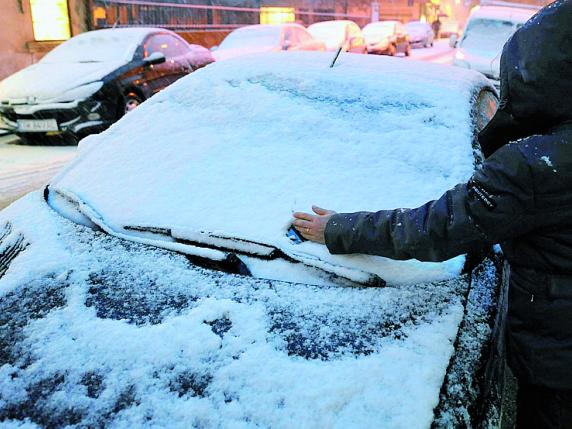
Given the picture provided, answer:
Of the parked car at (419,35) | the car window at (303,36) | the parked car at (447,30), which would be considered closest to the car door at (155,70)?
the car window at (303,36)

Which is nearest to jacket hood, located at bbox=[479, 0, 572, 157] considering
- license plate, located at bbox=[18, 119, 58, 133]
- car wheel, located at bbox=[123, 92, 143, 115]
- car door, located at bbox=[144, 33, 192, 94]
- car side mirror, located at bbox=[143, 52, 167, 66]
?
license plate, located at bbox=[18, 119, 58, 133]

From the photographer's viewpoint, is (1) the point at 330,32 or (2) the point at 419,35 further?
(2) the point at 419,35

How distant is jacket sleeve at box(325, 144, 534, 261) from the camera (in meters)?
1.24

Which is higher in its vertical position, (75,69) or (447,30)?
(75,69)

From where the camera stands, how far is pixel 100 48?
814cm

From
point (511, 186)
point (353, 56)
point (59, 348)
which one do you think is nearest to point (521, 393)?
point (511, 186)

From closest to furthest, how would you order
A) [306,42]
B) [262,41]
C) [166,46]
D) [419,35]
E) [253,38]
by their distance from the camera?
[166,46] < [262,41] < [253,38] < [306,42] < [419,35]

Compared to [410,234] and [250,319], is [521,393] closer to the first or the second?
[410,234]

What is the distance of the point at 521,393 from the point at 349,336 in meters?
0.50

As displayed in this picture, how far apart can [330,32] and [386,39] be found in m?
3.75

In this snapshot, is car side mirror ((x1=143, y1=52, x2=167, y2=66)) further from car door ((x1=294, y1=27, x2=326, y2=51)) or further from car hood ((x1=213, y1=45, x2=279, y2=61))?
car door ((x1=294, y1=27, x2=326, y2=51))

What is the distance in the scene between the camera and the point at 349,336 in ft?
4.62

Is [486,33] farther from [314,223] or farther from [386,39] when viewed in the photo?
[314,223]

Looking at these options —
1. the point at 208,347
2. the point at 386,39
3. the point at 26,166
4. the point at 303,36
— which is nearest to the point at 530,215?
the point at 208,347
